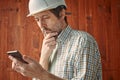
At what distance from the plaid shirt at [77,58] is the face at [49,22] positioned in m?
0.06

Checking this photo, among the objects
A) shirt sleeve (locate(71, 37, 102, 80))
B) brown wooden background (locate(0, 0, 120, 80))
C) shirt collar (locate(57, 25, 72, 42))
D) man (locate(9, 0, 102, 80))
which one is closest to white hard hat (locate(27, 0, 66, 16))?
man (locate(9, 0, 102, 80))

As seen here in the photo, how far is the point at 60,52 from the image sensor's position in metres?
1.52

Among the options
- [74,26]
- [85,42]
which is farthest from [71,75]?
[74,26]

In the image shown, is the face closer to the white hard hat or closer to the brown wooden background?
the white hard hat

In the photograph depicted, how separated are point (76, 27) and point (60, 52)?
3.54 feet

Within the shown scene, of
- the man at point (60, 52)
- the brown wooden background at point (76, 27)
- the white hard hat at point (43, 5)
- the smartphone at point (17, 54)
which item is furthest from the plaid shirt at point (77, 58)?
the brown wooden background at point (76, 27)

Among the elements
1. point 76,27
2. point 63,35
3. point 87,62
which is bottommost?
point 87,62

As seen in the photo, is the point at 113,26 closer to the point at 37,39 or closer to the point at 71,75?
the point at 37,39

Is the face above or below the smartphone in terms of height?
above

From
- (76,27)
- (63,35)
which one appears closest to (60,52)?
(63,35)

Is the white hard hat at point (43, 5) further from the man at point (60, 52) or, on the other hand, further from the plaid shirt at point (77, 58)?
the plaid shirt at point (77, 58)

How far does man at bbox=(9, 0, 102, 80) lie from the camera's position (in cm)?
126

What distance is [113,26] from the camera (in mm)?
2553

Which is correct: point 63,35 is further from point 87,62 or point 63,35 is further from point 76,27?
point 76,27
